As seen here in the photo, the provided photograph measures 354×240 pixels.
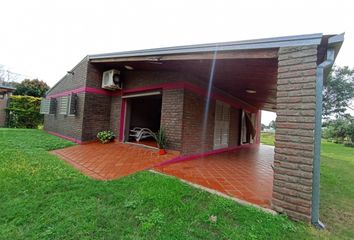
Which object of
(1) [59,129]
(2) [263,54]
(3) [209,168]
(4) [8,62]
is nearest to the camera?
(2) [263,54]

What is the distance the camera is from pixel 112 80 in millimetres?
7348

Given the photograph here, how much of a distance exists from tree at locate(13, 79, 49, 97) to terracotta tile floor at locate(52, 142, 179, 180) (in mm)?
17632

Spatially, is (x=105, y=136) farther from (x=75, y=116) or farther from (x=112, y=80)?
(x=112, y=80)

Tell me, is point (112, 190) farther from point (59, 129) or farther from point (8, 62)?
point (8, 62)

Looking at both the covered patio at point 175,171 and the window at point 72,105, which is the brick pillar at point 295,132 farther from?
the window at point 72,105

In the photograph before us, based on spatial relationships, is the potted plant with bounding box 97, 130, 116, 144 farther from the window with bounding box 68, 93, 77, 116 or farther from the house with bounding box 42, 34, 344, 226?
the window with bounding box 68, 93, 77, 116

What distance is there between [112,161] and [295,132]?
4246 mm

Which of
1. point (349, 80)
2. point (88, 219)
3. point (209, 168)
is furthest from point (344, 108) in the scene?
point (88, 219)

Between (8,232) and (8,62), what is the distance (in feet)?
114

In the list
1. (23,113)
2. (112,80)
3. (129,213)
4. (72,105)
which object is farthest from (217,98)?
(23,113)

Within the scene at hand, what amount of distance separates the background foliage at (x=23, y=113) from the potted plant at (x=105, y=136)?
10.0 metres

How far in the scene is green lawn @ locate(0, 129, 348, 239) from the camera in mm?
2008

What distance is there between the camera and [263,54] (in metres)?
2.86

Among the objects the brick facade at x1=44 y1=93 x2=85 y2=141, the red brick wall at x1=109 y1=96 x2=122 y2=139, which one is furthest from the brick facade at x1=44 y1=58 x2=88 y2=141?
the red brick wall at x1=109 y1=96 x2=122 y2=139
